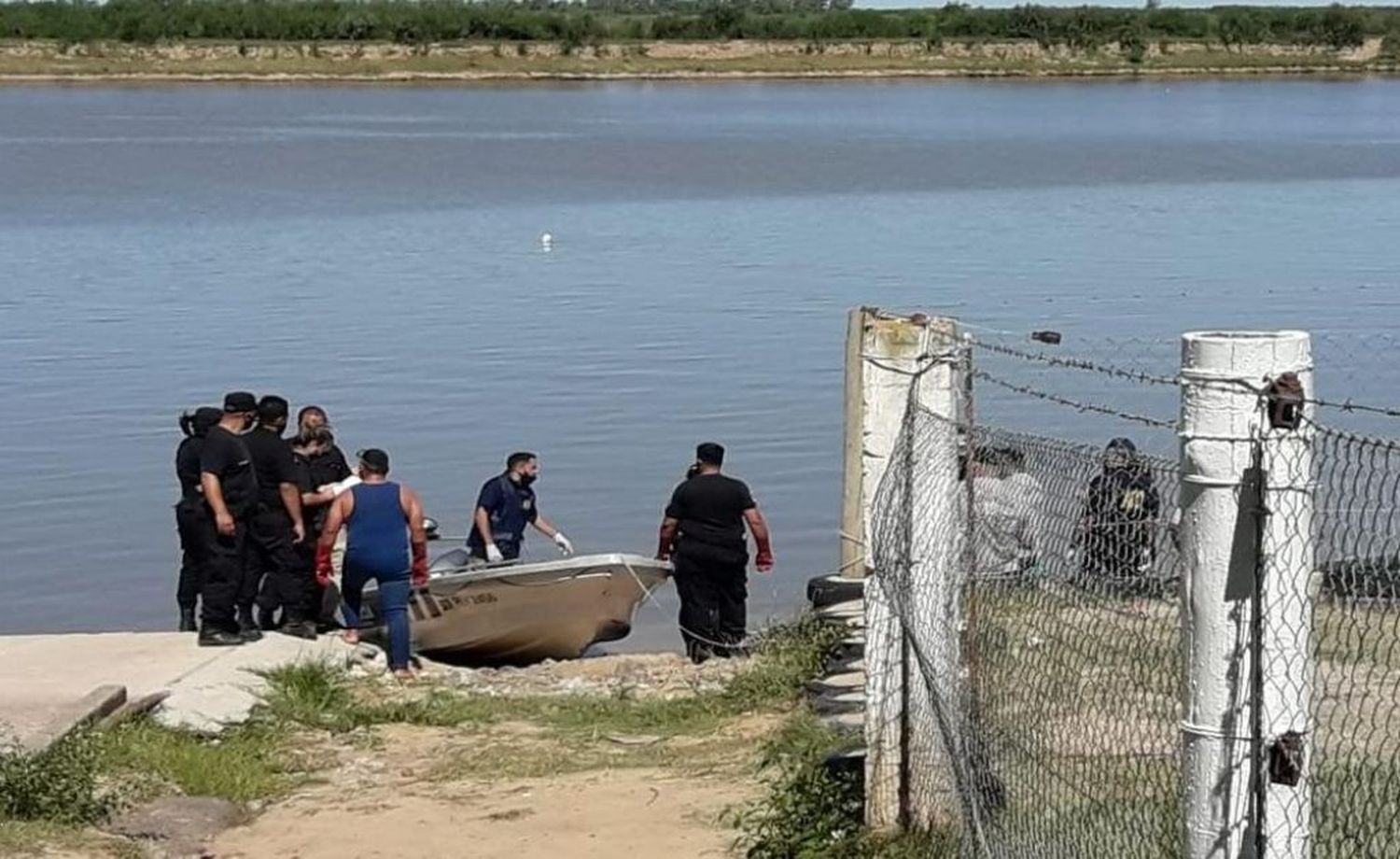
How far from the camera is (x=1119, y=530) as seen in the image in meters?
6.32

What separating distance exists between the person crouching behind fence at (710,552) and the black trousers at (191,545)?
2.69 meters

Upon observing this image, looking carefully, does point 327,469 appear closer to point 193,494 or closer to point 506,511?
point 193,494

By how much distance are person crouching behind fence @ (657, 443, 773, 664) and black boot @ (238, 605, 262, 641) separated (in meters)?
2.45

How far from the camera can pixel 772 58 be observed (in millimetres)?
106250

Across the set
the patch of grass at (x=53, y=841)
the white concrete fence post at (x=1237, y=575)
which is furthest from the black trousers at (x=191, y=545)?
the white concrete fence post at (x=1237, y=575)

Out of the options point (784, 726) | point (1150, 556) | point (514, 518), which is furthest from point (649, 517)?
point (1150, 556)

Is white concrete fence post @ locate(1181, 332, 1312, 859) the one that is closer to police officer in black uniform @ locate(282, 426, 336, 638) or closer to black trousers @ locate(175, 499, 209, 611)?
black trousers @ locate(175, 499, 209, 611)

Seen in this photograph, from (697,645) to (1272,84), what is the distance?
99.4 meters

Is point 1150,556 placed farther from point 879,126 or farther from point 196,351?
point 879,126

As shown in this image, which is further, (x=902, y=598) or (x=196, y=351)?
(x=196, y=351)

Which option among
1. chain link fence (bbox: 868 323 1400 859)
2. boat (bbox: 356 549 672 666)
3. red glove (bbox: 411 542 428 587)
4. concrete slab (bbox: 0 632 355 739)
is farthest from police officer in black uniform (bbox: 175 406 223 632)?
chain link fence (bbox: 868 323 1400 859)

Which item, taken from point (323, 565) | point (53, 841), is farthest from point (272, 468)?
point (53, 841)

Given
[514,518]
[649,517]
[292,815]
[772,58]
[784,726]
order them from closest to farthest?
[292,815], [784,726], [514,518], [649,517], [772,58]

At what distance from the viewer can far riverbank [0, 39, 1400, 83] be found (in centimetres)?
10119
